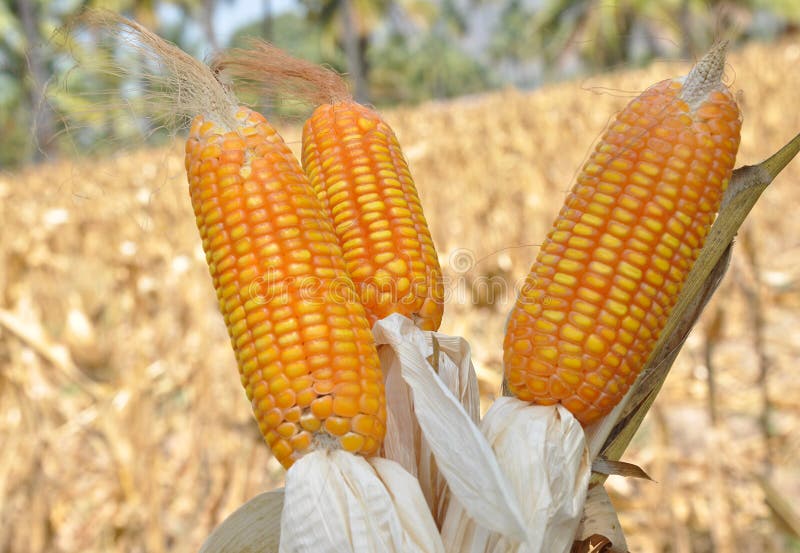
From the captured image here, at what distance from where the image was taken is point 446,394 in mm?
768

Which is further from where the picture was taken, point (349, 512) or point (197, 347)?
point (197, 347)

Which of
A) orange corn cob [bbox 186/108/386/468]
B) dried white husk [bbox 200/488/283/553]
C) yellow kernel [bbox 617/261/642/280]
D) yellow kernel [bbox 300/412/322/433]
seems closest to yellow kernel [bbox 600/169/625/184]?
yellow kernel [bbox 617/261/642/280]

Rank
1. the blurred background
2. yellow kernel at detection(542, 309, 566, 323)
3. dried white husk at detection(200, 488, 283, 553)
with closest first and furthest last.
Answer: yellow kernel at detection(542, 309, 566, 323) → dried white husk at detection(200, 488, 283, 553) → the blurred background

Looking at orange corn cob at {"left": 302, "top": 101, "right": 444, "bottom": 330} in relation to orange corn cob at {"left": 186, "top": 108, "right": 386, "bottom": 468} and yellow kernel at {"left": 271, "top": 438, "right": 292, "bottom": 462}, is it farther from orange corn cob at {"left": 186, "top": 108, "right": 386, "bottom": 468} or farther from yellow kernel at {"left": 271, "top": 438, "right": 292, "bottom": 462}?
yellow kernel at {"left": 271, "top": 438, "right": 292, "bottom": 462}

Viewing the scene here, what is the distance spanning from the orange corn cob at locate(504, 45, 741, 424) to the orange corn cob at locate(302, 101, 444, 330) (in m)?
0.13

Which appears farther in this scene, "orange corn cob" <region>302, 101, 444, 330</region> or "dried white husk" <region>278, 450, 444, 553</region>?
"orange corn cob" <region>302, 101, 444, 330</region>

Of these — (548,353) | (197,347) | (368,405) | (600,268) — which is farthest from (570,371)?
(197,347)

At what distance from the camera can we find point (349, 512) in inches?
29.0

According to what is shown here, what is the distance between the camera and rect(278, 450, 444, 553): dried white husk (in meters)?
0.73

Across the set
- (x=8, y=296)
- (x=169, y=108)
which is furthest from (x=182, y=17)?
(x=169, y=108)

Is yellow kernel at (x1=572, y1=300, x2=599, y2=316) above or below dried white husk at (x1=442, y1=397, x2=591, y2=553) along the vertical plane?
above

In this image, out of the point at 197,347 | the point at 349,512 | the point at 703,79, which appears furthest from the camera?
the point at 197,347

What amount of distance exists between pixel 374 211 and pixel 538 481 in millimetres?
378

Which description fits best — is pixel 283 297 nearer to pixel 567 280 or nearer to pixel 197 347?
pixel 567 280
